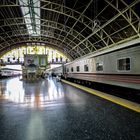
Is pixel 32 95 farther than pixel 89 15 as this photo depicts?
No

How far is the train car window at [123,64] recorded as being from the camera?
7.48 metres

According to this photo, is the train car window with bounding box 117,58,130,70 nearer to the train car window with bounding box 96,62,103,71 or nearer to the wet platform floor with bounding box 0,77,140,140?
the train car window with bounding box 96,62,103,71

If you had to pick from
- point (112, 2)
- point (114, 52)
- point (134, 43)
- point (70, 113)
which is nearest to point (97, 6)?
point (112, 2)

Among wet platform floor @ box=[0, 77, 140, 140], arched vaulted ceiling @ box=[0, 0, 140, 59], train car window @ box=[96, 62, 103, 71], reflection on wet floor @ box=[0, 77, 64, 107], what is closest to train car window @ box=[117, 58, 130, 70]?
train car window @ box=[96, 62, 103, 71]

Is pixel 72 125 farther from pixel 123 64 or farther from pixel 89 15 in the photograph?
pixel 89 15

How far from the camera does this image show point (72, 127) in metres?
3.97

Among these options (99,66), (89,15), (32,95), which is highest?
(89,15)

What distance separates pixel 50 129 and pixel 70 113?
1.48 metres

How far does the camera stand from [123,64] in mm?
7855

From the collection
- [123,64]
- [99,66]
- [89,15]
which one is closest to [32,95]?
[99,66]

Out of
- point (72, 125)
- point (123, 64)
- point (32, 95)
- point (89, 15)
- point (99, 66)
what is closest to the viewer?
point (72, 125)

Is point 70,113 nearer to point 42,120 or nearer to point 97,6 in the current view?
point 42,120

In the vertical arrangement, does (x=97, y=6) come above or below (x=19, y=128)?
above

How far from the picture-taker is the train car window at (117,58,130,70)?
7480 mm
